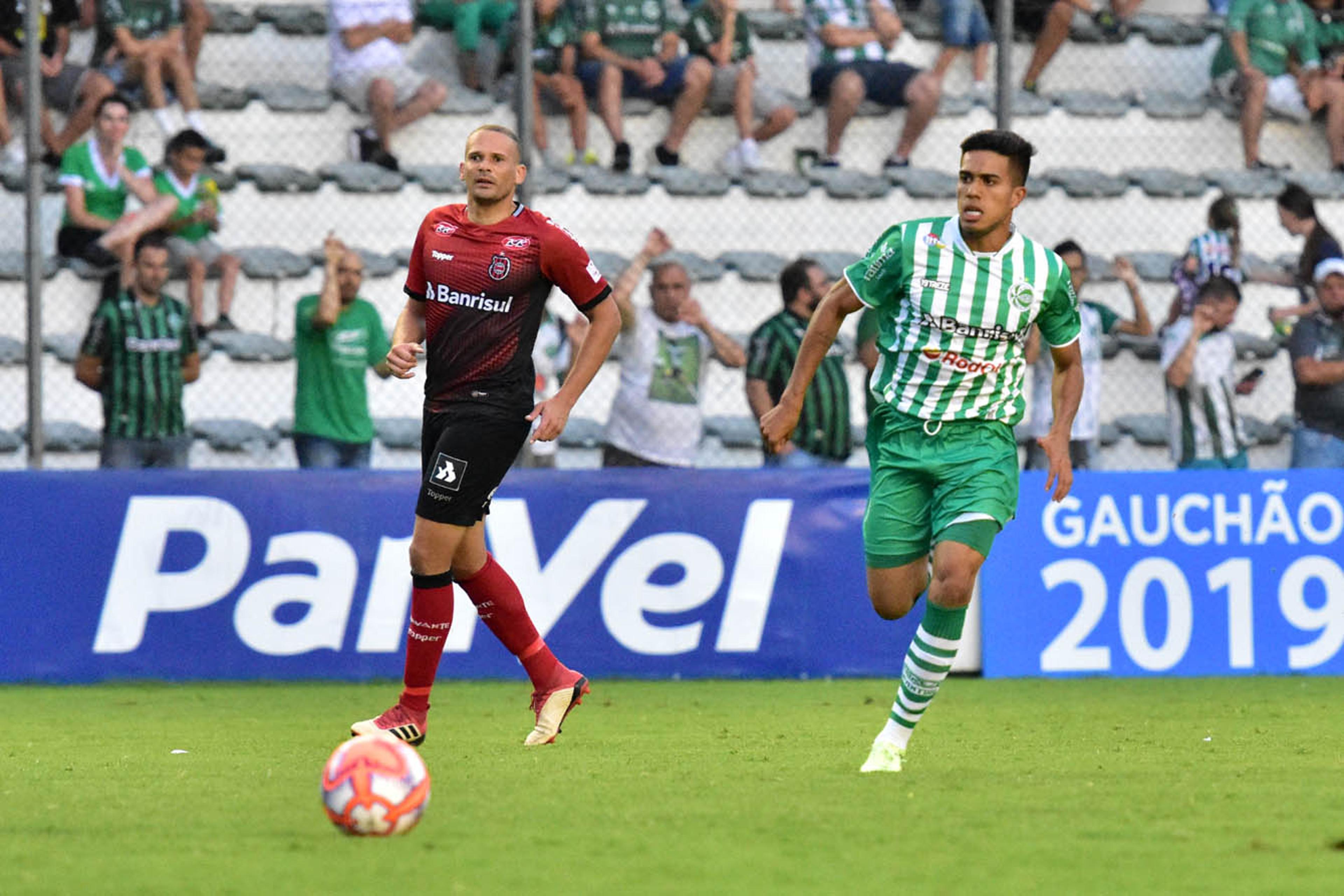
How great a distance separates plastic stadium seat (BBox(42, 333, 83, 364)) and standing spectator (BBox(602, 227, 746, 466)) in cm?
323

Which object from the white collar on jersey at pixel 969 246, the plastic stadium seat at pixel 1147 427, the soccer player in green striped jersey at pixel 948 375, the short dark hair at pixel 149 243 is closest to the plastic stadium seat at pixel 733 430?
the plastic stadium seat at pixel 1147 427

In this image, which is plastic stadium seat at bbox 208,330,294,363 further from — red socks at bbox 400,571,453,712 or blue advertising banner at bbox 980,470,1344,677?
red socks at bbox 400,571,453,712

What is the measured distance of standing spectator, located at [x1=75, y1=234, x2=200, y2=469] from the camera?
12.1 meters

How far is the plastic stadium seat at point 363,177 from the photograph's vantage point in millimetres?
14258

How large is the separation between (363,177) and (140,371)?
108 inches

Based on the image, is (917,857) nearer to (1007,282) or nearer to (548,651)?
(1007,282)

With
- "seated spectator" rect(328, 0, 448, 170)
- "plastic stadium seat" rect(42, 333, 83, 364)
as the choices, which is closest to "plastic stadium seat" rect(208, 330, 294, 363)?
"plastic stadium seat" rect(42, 333, 83, 364)

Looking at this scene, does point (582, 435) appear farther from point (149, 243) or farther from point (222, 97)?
point (222, 97)

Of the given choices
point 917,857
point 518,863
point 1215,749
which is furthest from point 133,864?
point 1215,749

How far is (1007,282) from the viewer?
7215 mm

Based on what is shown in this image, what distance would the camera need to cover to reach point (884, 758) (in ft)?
22.7

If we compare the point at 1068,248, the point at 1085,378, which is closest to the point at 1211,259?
the point at 1068,248

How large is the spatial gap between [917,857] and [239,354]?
9117 mm

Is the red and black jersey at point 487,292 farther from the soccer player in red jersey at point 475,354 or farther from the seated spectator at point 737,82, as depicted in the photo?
the seated spectator at point 737,82
